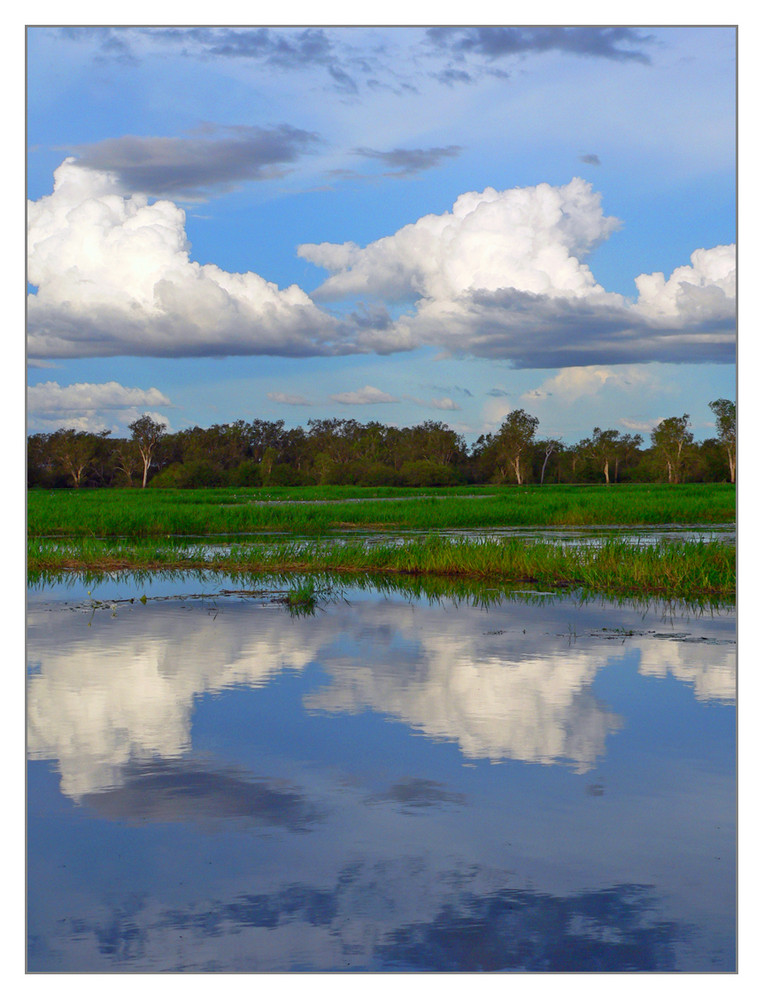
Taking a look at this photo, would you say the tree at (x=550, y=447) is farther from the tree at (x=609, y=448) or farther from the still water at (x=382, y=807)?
the still water at (x=382, y=807)

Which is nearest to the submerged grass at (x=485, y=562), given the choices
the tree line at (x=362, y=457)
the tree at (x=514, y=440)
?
the tree line at (x=362, y=457)

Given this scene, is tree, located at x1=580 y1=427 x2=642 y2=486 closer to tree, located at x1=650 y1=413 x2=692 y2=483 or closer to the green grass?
tree, located at x1=650 y1=413 x2=692 y2=483

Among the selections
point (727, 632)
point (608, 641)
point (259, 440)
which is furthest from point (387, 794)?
point (259, 440)

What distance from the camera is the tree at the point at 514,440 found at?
8200 centimetres

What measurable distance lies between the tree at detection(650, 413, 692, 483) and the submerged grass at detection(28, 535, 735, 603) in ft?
181

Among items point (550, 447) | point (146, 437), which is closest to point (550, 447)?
point (550, 447)

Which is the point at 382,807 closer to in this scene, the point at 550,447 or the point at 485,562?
the point at 485,562

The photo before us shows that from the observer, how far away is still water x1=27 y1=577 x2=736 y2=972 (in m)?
4.61

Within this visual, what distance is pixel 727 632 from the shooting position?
1194cm

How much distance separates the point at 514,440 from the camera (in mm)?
84125

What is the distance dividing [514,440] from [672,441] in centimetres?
1526

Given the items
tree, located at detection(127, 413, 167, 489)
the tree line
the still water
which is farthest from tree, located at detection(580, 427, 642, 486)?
the still water

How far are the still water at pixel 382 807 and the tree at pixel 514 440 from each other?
7050 centimetres
